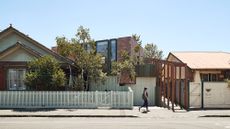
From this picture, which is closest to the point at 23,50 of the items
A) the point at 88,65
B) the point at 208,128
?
the point at 88,65

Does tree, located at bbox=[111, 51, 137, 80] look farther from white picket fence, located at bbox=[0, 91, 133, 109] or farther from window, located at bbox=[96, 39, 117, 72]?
window, located at bbox=[96, 39, 117, 72]

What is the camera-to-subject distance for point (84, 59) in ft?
90.1

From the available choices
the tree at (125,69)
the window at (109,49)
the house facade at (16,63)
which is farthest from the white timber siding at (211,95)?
the window at (109,49)

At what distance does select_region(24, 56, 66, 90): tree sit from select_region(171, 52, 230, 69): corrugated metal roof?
11994 millimetres

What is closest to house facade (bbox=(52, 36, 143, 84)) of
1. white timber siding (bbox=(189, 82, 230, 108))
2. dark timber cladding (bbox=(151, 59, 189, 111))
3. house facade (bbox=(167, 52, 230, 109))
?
house facade (bbox=(167, 52, 230, 109))

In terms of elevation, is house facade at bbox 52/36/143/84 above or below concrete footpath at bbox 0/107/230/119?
above

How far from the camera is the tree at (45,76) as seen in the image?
958 inches

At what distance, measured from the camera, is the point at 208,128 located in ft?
51.0

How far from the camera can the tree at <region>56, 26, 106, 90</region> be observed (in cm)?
2730

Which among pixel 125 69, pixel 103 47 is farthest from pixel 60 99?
pixel 103 47

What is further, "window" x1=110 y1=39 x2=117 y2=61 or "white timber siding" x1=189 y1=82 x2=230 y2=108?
"window" x1=110 y1=39 x2=117 y2=61

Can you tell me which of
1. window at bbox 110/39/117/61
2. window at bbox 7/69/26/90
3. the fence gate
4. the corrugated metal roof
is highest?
window at bbox 110/39/117/61

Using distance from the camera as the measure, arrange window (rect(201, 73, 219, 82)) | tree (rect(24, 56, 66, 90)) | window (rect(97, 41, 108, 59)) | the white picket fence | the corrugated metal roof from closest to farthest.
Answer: the white picket fence
tree (rect(24, 56, 66, 90))
the corrugated metal roof
window (rect(201, 73, 219, 82))
window (rect(97, 41, 108, 59))

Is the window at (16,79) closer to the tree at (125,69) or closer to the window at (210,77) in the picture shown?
the tree at (125,69)
